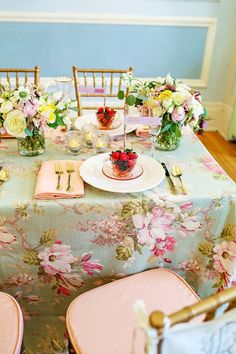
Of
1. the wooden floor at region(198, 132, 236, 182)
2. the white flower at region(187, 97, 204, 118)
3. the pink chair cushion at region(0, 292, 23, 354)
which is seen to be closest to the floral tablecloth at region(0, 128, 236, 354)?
the pink chair cushion at region(0, 292, 23, 354)

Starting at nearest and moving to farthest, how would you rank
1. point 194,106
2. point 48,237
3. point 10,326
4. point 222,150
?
point 10,326, point 48,237, point 194,106, point 222,150

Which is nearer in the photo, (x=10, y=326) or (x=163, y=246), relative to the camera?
(x=10, y=326)

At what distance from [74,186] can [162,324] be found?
657mm

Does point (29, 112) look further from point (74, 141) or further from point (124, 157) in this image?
point (124, 157)

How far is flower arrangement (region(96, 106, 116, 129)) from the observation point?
5.03 ft

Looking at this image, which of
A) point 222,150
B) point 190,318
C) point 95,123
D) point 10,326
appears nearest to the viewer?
point 190,318

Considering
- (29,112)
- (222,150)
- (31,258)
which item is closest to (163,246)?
(31,258)

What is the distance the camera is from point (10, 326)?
0.99m

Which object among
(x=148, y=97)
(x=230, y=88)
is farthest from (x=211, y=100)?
(x=148, y=97)

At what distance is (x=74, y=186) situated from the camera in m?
1.14

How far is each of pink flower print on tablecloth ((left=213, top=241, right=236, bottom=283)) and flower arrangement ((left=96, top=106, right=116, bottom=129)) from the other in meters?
0.73

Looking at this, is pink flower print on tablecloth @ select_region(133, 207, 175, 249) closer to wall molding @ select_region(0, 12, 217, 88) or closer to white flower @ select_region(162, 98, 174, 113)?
white flower @ select_region(162, 98, 174, 113)

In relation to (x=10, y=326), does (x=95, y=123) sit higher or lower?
higher

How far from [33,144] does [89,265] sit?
20.4 inches
